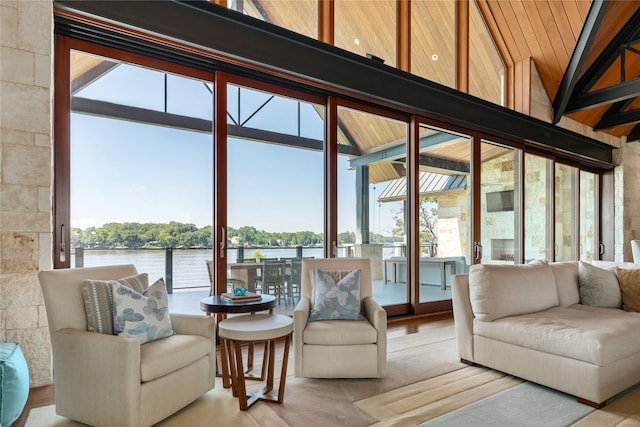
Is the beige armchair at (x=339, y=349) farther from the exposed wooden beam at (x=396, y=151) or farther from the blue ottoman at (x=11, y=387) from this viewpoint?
the exposed wooden beam at (x=396, y=151)

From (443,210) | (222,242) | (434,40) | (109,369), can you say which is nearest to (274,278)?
(222,242)

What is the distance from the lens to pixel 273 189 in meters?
4.20

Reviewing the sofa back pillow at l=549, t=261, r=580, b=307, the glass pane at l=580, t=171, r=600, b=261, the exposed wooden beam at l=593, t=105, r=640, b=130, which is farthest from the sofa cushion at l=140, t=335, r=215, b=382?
the glass pane at l=580, t=171, r=600, b=261

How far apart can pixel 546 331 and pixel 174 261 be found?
3.18m

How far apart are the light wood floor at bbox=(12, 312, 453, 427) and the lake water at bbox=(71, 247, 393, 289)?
3.33ft

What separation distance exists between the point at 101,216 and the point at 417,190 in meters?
3.71

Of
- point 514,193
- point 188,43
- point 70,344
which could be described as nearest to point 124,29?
point 188,43

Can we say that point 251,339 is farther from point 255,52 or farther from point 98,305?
point 255,52

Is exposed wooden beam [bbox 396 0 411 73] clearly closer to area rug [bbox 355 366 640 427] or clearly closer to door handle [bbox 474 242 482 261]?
door handle [bbox 474 242 482 261]

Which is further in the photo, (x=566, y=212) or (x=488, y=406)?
(x=566, y=212)

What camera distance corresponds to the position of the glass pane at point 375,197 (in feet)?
15.1

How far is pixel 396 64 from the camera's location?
4.84m

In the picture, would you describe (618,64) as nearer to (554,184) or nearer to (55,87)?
(554,184)

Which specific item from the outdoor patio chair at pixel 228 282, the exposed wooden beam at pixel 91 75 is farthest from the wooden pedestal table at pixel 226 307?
the exposed wooden beam at pixel 91 75
